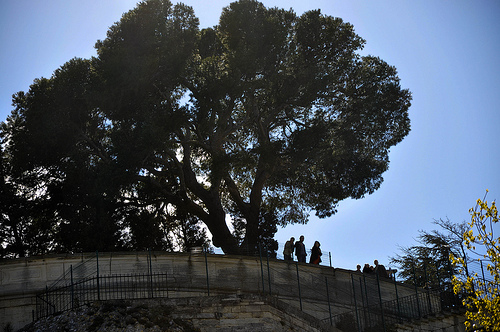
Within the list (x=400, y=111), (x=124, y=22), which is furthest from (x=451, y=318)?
(x=124, y=22)

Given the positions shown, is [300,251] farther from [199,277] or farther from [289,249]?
[199,277]

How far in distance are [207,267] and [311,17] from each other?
16402 millimetres

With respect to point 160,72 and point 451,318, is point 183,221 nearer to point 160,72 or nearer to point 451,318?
point 160,72

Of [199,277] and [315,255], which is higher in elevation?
[315,255]

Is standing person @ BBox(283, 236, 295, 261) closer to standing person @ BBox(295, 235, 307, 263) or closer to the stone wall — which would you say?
standing person @ BBox(295, 235, 307, 263)

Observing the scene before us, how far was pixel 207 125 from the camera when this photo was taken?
109 ft

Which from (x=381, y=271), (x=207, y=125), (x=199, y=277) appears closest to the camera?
(x=199, y=277)

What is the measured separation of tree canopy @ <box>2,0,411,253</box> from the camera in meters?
32.3

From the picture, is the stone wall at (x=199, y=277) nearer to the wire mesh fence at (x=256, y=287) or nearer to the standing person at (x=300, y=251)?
the wire mesh fence at (x=256, y=287)

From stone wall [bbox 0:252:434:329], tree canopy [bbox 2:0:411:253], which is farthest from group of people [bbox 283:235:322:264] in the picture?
tree canopy [bbox 2:0:411:253]

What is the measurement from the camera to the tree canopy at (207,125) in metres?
32.3

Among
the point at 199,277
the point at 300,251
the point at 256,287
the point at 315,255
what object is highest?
the point at 300,251

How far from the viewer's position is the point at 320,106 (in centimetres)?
3569

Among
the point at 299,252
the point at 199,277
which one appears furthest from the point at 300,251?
the point at 199,277
